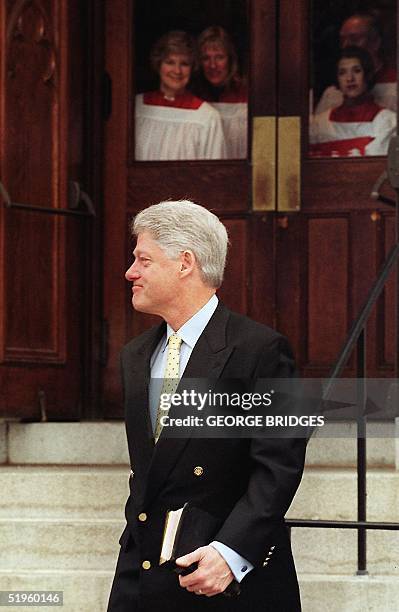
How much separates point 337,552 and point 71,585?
1005mm

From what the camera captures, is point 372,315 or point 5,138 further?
point 372,315

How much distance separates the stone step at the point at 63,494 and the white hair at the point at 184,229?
7.31ft

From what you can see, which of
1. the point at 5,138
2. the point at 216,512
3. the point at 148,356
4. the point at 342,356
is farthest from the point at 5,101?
the point at 216,512

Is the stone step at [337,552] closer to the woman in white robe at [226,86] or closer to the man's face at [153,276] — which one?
the man's face at [153,276]

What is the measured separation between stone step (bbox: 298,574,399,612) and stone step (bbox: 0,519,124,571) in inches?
31.7

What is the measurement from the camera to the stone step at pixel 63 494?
5684mm

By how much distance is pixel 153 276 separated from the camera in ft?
12.1

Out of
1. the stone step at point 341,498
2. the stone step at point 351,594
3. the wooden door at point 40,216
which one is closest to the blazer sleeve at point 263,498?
the stone step at point 351,594

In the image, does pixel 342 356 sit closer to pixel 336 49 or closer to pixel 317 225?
pixel 317 225

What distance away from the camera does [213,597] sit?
3537 millimetres

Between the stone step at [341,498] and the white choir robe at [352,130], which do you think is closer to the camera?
the stone step at [341,498]

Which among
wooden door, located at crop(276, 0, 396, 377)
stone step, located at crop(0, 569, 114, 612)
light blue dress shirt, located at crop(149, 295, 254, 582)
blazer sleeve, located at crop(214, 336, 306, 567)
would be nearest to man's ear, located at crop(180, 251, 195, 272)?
light blue dress shirt, located at crop(149, 295, 254, 582)

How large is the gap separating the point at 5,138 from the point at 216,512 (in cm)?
318

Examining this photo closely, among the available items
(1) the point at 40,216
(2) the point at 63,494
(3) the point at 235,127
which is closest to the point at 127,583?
(2) the point at 63,494
